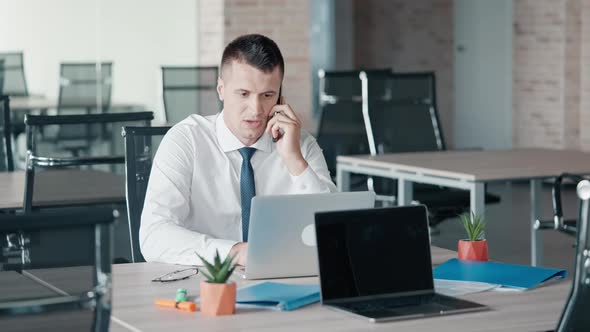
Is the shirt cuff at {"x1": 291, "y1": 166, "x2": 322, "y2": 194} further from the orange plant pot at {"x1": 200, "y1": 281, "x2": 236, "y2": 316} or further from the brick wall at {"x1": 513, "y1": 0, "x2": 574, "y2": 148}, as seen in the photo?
the brick wall at {"x1": 513, "y1": 0, "x2": 574, "y2": 148}

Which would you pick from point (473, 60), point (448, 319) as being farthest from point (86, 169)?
point (473, 60)

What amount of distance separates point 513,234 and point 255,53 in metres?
5.14

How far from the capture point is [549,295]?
2.62 m

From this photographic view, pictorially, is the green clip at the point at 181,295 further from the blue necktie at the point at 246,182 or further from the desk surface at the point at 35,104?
the desk surface at the point at 35,104

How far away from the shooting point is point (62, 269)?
1.91 meters

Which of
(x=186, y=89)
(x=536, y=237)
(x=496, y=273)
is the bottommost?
(x=536, y=237)

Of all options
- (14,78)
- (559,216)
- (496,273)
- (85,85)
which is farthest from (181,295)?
(14,78)

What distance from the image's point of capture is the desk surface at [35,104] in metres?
8.16

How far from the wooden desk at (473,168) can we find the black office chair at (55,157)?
174cm

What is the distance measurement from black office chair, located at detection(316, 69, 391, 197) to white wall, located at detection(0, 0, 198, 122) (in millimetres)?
1934

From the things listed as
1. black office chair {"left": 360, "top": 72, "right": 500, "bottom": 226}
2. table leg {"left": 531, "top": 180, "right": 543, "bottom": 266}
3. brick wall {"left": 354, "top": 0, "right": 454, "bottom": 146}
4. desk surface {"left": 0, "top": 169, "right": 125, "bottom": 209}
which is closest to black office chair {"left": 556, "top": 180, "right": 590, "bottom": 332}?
desk surface {"left": 0, "top": 169, "right": 125, "bottom": 209}

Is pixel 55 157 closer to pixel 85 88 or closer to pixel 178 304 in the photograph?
pixel 178 304

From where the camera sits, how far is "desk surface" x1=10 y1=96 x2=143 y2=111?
8.16 m

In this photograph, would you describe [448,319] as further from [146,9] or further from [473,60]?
[473,60]
